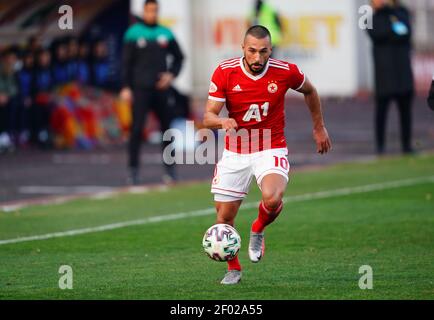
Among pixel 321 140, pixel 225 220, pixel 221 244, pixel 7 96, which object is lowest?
pixel 221 244

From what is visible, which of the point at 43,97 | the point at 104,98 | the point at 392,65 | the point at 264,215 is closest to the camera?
the point at 264,215

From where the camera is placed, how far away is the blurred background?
21234mm

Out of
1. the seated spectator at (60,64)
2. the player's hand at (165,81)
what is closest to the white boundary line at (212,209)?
the player's hand at (165,81)

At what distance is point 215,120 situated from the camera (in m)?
10.0

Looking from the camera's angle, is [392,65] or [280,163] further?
[392,65]

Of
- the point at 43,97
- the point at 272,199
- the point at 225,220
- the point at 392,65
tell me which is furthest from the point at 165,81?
the point at 272,199

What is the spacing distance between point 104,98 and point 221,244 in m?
16.5

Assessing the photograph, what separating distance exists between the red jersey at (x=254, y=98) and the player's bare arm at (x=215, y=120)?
2.8 inches

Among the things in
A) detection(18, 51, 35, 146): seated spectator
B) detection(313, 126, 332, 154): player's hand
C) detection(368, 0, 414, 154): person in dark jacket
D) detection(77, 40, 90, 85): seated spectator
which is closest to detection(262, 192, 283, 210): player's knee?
detection(313, 126, 332, 154): player's hand

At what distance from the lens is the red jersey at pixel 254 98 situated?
408 inches

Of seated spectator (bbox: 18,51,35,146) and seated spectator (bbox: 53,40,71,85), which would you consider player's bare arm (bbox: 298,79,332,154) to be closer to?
seated spectator (bbox: 18,51,35,146)

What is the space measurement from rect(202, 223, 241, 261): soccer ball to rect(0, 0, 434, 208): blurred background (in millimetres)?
7265

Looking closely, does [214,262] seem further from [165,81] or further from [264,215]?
[165,81]
